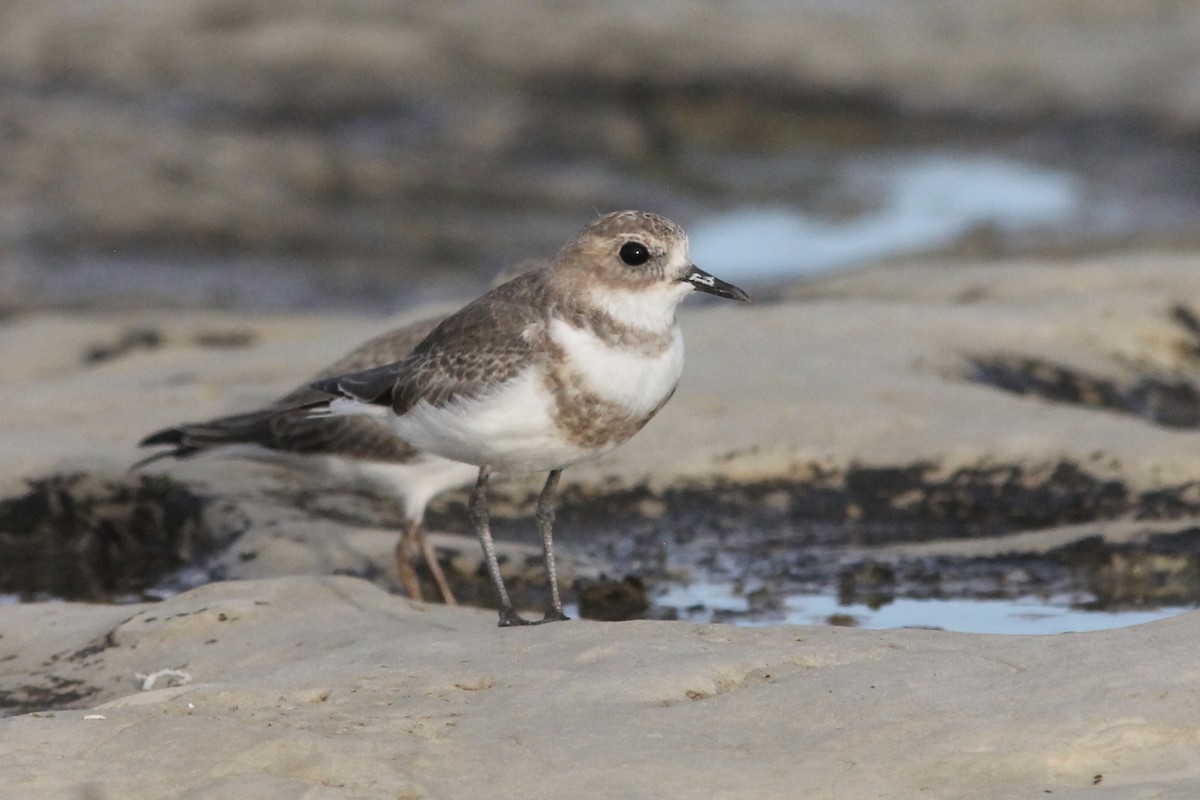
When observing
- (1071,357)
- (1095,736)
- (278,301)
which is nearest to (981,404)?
(1071,357)

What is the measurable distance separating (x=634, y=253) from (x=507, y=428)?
0.71 meters

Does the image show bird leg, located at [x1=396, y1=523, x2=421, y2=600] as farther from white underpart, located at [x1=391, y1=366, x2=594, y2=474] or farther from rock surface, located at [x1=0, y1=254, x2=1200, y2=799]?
white underpart, located at [x1=391, y1=366, x2=594, y2=474]

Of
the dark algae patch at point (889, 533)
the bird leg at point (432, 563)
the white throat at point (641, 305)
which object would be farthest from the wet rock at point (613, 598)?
the white throat at point (641, 305)

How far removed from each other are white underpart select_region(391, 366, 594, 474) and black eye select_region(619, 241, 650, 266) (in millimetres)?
501

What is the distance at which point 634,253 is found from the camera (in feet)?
19.0

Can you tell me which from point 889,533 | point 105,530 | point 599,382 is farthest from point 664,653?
point 105,530

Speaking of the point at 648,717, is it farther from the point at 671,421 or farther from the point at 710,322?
the point at 710,322

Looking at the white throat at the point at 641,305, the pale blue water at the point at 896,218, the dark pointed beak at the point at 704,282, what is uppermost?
the pale blue water at the point at 896,218

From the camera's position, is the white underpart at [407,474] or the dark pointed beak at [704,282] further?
the white underpart at [407,474]

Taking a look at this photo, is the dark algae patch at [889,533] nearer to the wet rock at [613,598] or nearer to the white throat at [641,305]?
the wet rock at [613,598]

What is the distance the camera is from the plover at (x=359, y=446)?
7.21 meters

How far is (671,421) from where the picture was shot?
8.34 m

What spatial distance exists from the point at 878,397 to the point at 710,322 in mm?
1394

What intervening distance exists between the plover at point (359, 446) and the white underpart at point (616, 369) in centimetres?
153
